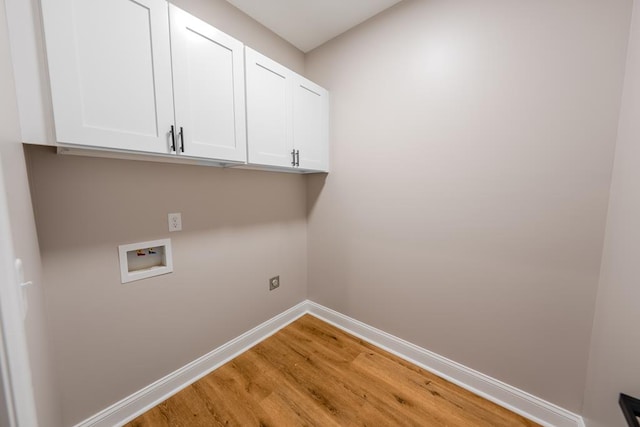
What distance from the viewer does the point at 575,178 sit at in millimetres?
A: 1214

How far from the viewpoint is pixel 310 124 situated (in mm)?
1997

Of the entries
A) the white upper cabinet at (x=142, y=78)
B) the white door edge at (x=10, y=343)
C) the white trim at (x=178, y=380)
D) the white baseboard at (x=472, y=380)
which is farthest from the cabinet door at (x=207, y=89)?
the white baseboard at (x=472, y=380)

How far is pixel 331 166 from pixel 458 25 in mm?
1297

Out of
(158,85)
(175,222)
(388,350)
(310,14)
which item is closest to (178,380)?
(175,222)

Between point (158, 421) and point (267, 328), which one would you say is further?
point (267, 328)

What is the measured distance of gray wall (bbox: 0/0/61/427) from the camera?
2.17 feet

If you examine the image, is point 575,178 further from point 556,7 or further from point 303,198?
point 303,198

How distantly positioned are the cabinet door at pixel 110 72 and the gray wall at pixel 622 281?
7.02ft

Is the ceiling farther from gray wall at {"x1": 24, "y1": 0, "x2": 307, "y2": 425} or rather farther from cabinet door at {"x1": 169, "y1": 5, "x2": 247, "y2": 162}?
cabinet door at {"x1": 169, "y1": 5, "x2": 247, "y2": 162}

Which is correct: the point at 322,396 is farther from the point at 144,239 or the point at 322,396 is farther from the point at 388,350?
the point at 144,239

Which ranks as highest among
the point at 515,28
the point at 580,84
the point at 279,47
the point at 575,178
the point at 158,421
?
the point at 279,47

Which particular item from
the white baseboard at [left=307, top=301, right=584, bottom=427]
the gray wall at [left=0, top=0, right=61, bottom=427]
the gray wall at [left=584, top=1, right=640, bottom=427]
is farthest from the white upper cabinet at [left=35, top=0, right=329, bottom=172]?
the gray wall at [left=584, top=1, right=640, bottom=427]

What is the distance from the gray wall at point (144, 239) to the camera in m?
1.14

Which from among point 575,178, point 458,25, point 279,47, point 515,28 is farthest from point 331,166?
point 575,178
